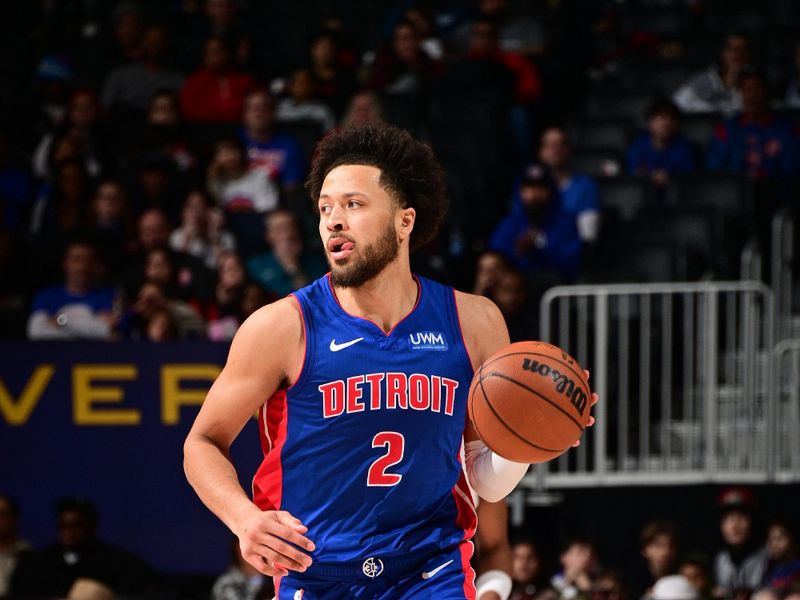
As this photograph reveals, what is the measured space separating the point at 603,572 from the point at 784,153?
13.1 feet

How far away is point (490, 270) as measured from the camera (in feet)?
32.7

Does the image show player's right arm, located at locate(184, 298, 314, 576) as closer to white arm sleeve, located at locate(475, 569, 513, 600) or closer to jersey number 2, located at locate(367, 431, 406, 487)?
jersey number 2, located at locate(367, 431, 406, 487)

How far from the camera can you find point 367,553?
171 inches

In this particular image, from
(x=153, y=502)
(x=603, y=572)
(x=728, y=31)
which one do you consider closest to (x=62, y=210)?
(x=153, y=502)

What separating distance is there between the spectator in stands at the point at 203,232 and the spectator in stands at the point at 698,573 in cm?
390

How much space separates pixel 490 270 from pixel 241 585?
8.47ft

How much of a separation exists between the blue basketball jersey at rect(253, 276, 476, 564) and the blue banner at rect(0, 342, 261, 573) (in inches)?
205

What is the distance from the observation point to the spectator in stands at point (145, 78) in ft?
41.8

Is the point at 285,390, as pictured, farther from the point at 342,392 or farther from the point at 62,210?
the point at 62,210

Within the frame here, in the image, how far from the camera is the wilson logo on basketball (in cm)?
433

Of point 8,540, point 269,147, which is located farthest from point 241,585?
point 269,147

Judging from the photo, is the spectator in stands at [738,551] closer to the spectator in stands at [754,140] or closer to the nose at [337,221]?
the spectator in stands at [754,140]

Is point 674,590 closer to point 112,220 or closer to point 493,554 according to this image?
point 493,554

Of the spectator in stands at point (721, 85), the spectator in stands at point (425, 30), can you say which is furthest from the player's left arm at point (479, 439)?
the spectator in stands at point (425, 30)
